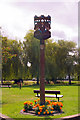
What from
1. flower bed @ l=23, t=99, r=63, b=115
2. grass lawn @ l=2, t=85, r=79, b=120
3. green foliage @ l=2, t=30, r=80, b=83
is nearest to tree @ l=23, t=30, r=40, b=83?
green foliage @ l=2, t=30, r=80, b=83

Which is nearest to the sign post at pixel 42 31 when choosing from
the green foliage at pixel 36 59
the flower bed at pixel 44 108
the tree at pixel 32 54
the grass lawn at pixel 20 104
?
the flower bed at pixel 44 108

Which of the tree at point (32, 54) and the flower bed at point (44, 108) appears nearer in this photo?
the flower bed at point (44, 108)

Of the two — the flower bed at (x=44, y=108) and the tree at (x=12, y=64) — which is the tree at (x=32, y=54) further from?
the flower bed at (x=44, y=108)

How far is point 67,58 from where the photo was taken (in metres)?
38.0

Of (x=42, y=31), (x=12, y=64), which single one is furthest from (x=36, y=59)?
(x=42, y=31)

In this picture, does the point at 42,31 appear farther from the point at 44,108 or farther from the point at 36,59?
the point at 36,59

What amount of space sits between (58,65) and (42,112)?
1134 inches

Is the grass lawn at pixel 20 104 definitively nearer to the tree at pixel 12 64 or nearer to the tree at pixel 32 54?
the tree at pixel 12 64

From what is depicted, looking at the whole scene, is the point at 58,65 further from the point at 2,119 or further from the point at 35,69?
the point at 2,119

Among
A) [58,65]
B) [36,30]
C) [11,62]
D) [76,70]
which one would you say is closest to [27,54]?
[11,62]

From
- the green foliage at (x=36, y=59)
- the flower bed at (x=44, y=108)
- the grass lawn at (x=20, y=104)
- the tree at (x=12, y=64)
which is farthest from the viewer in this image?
the green foliage at (x=36, y=59)

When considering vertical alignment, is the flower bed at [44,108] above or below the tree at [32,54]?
below

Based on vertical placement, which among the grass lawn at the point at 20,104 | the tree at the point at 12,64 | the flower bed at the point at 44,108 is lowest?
the grass lawn at the point at 20,104

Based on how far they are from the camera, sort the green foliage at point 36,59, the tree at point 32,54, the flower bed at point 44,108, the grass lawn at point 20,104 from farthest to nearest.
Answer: the tree at point 32,54 → the green foliage at point 36,59 → the grass lawn at point 20,104 → the flower bed at point 44,108
